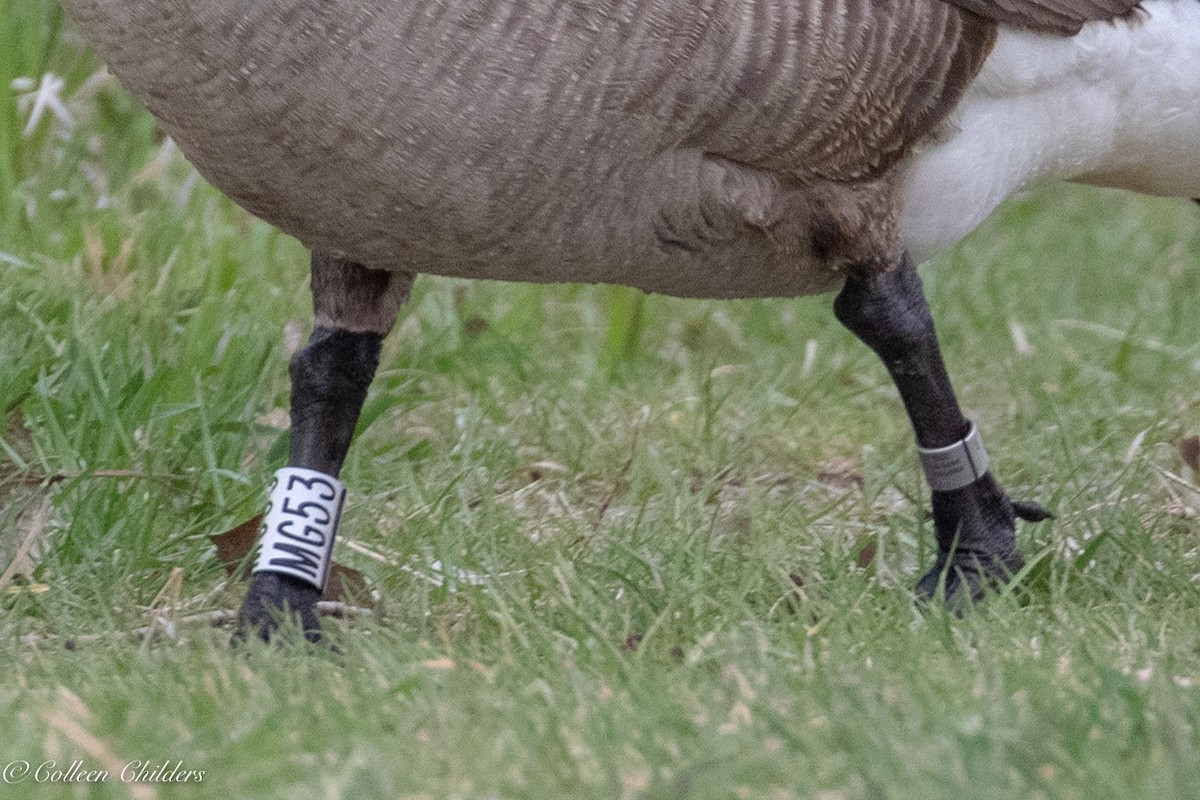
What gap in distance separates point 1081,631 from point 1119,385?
6.44 ft

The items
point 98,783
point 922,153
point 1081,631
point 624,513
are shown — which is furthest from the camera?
point 624,513

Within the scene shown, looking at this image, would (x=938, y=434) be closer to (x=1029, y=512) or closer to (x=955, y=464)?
(x=955, y=464)

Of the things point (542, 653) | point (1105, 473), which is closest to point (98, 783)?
point (542, 653)

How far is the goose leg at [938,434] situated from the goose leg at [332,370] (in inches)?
34.0

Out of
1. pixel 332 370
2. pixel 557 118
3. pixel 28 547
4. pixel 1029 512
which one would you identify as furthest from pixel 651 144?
pixel 28 547

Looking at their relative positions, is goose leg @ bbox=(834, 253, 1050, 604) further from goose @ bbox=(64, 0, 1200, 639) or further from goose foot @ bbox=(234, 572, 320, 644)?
goose foot @ bbox=(234, 572, 320, 644)

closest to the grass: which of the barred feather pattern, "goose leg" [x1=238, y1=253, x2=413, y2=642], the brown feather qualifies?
"goose leg" [x1=238, y1=253, x2=413, y2=642]

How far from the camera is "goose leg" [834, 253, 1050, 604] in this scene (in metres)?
3.05

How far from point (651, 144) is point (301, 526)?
92cm

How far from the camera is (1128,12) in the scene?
3.05 meters

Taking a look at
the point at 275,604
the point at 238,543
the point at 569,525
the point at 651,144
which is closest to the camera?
the point at 651,144

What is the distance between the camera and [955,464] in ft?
10.2

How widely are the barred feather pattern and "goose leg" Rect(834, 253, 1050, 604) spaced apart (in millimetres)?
148

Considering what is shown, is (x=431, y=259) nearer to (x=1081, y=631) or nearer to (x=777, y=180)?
(x=777, y=180)
